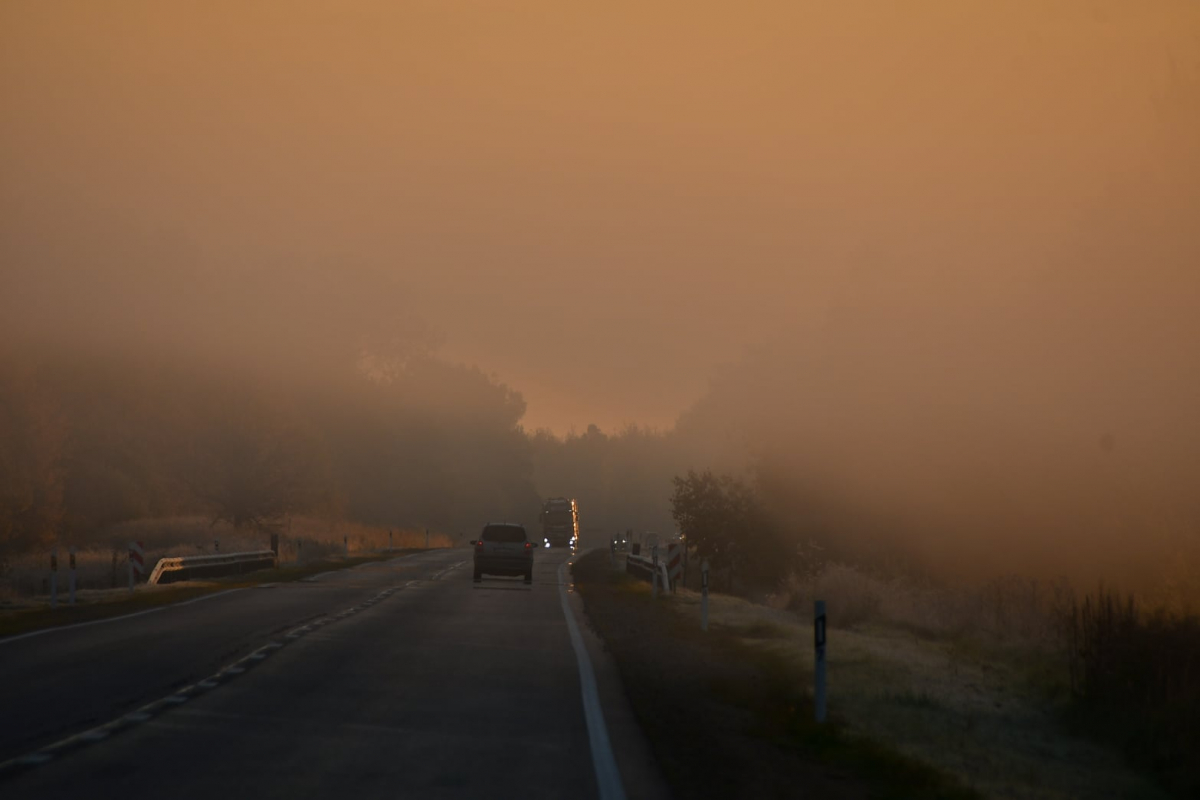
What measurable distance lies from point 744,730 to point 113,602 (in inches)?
814

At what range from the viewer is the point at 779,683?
16.3m

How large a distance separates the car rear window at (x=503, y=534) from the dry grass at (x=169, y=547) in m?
11.0

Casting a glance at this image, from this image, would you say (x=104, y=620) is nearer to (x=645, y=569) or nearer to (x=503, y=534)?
(x=503, y=534)

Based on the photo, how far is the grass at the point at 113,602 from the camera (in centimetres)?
2353

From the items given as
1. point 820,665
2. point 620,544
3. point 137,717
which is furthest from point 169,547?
point 820,665

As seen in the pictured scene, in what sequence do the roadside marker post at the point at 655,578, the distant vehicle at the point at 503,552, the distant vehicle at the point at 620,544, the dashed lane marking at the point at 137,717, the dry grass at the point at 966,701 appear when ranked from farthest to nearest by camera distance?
the distant vehicle at the point at 620,544 < the distant vehicle at the point at 503,552 < the roadside marker post at the point at 655,578 < the dry grass at the point at 966,701 < the dashed lane marking at the point at 137,717

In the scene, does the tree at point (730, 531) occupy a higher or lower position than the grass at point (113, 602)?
higher

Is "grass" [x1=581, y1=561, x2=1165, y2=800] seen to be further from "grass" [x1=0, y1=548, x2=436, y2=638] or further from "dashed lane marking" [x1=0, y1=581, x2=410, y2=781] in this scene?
"grass" [x1=0, y1=548, x2=436, y2=638]

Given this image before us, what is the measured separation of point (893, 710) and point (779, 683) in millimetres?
2239

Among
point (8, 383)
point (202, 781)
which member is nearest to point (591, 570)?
point (8, 383)

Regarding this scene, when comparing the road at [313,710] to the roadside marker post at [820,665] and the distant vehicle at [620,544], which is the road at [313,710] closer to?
the roadside marker post at [820,665]

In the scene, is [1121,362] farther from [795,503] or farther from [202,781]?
[202,781]

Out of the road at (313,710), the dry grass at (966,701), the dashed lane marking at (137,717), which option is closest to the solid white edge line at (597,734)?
the road at (313,710)

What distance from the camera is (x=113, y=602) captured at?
94.6ft
